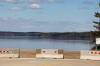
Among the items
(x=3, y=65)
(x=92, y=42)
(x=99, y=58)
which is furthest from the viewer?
(x=92, y=42)

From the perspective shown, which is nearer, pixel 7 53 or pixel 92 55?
pixel 92 55

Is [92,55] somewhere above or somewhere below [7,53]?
below

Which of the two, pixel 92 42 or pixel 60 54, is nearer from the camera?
pixel 60 54

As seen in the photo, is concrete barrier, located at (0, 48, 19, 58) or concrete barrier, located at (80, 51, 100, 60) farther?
concrete barrier, located at (0, 48, 19, 58)

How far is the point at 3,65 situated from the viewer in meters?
34.3

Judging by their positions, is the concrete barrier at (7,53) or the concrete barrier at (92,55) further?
the concrete barrier at (7,53)

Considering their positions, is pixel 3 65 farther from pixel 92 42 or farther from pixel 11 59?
pixel 92 42

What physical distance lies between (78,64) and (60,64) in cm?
147

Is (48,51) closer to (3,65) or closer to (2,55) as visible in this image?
(2,55)

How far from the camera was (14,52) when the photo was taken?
4216cm

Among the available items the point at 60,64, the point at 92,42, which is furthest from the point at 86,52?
the point at 92,42

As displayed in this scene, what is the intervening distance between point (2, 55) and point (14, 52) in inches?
45.5

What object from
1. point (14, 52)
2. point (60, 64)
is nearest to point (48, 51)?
point (14, 52)

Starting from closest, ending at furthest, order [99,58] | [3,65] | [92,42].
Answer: [3,65], [99,58], [92,42]
